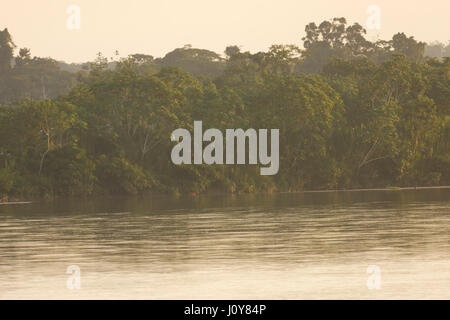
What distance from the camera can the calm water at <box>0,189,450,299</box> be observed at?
55.4 ft

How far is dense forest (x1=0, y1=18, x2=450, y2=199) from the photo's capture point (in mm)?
62812

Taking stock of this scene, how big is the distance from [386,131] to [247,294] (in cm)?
5587

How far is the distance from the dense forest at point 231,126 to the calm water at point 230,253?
20383 millimetres

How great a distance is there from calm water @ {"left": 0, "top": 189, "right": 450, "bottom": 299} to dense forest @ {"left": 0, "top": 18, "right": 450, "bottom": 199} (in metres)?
20.4

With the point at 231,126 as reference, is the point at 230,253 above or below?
below

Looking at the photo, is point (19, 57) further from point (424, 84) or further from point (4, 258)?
point (4, 258)

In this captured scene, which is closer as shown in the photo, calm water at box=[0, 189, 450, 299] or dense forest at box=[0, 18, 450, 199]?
calm water at box=[0, 189, 450, 299]

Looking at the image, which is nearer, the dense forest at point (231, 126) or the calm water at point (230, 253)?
the calm water at point (230, 253)

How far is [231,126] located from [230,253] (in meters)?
46.3

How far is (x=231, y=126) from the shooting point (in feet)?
227

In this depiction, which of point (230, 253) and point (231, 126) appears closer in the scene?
point (230, 253)

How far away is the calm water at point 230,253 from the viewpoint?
55.4ft

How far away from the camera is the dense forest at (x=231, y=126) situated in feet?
206

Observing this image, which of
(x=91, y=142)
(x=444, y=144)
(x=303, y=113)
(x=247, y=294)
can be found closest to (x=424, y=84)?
(x=444, y=144)
